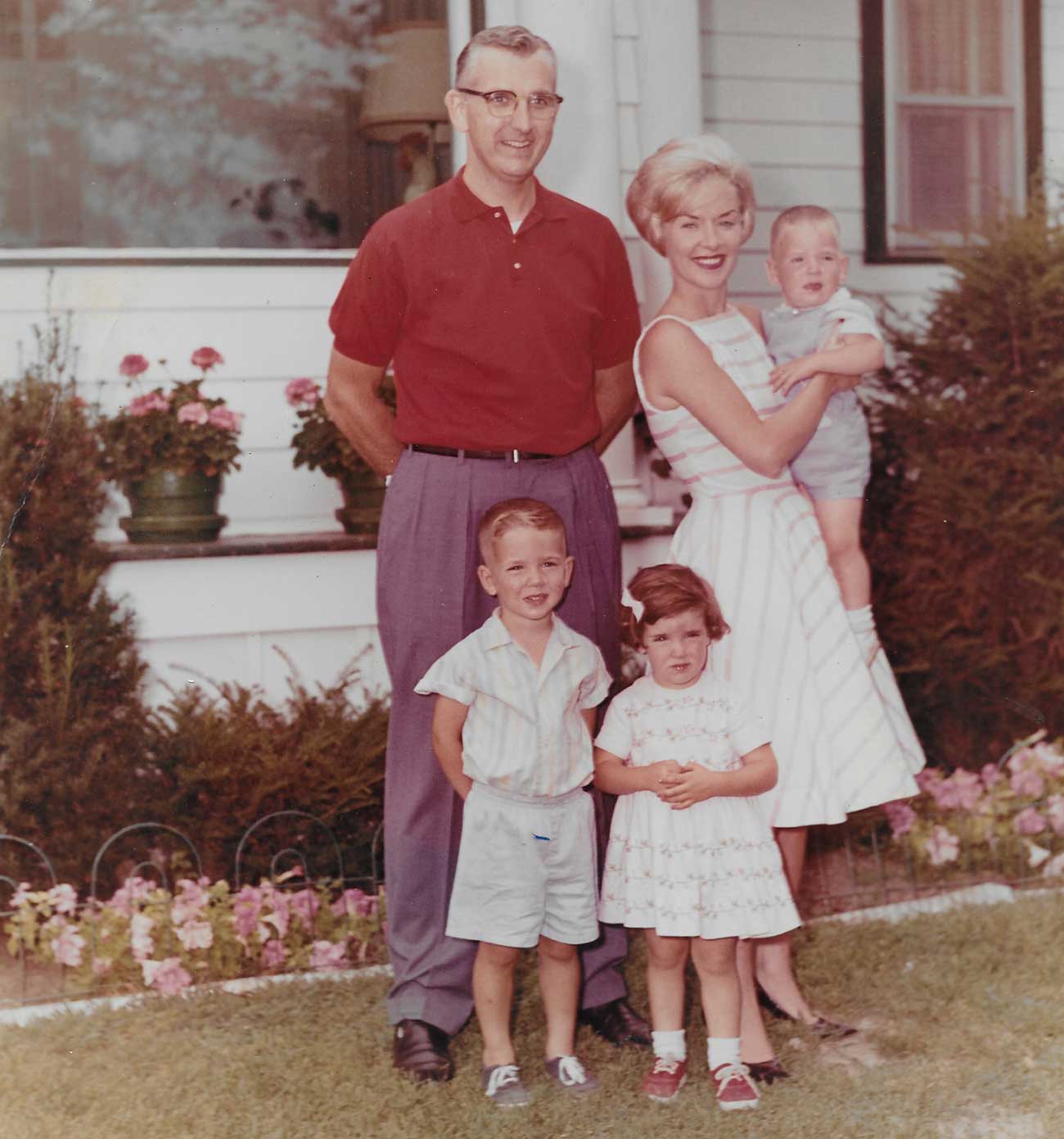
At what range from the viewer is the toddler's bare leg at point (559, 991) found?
323cm

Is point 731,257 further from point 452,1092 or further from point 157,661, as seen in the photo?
point 157,661

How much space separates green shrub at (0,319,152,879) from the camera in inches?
174

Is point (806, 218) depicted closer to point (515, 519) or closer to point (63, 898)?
point (515, 519)

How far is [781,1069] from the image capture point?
3289mm

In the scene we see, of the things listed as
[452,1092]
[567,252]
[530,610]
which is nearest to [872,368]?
[567,252]

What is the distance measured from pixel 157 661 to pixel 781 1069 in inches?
102

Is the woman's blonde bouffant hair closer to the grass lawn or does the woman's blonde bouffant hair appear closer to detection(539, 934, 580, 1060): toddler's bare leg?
detection(539, 934, 580, 1060): toddler's bare leg

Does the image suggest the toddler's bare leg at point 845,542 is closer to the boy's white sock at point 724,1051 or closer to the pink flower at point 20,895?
the boy's white sock at point 724,1051

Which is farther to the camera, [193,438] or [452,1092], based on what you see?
[193,438]

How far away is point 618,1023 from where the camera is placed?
11.7ft

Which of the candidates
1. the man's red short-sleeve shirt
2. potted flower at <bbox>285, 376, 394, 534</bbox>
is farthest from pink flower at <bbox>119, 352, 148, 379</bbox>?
the man's red short-sleeve shirt

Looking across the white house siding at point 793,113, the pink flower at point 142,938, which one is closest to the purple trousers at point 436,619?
the pink flower at point 142,938

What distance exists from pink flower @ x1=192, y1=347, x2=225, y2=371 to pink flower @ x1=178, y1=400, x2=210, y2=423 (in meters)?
0.15

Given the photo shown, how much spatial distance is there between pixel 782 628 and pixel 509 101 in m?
1.32
